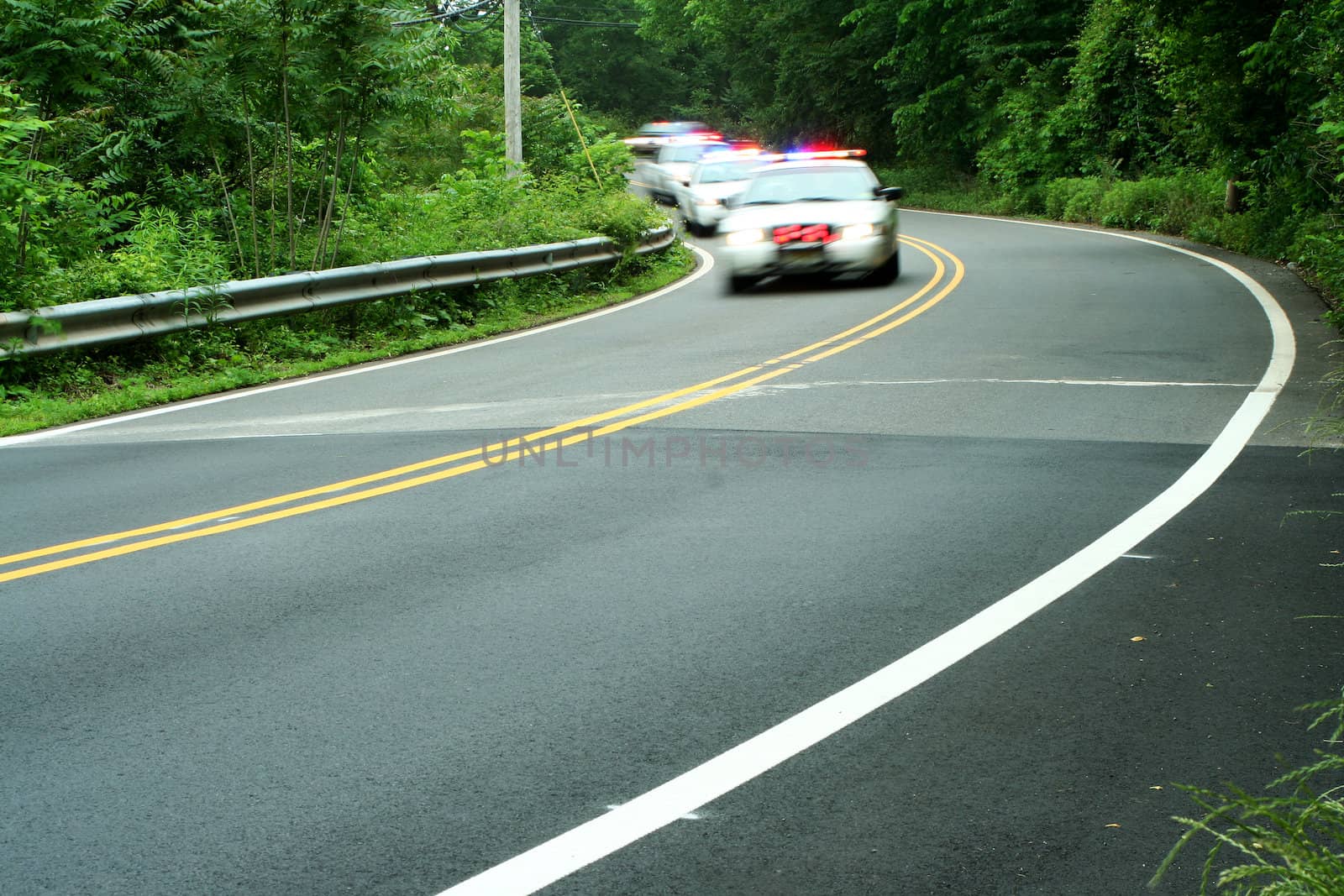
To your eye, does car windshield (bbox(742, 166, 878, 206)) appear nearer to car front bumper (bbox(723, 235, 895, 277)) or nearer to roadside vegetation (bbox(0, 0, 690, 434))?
car front bumper (bbox(723, 235, 895, 277))

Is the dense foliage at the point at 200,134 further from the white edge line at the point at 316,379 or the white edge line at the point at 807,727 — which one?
the white edge line at the point at 807,727

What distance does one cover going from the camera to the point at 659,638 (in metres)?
5.42

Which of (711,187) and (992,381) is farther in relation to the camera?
(711,187)

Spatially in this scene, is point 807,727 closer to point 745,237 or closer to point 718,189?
point 745,237

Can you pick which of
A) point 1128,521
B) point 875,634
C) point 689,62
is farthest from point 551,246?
point 689,62

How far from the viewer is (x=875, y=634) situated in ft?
17.9

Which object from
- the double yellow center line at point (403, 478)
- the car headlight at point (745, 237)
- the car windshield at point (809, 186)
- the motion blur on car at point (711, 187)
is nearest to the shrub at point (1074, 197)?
the motion blur on car at point (711, 187)

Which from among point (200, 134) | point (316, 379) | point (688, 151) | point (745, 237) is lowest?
point (316, 379)

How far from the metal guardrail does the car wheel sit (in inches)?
176

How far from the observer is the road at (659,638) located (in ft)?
12.4

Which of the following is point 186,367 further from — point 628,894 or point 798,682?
point 628,894

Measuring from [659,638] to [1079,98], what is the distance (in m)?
33.9

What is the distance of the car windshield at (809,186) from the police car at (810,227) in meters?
0.01

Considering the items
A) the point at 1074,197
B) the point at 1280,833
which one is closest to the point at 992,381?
the point at 1280,833
